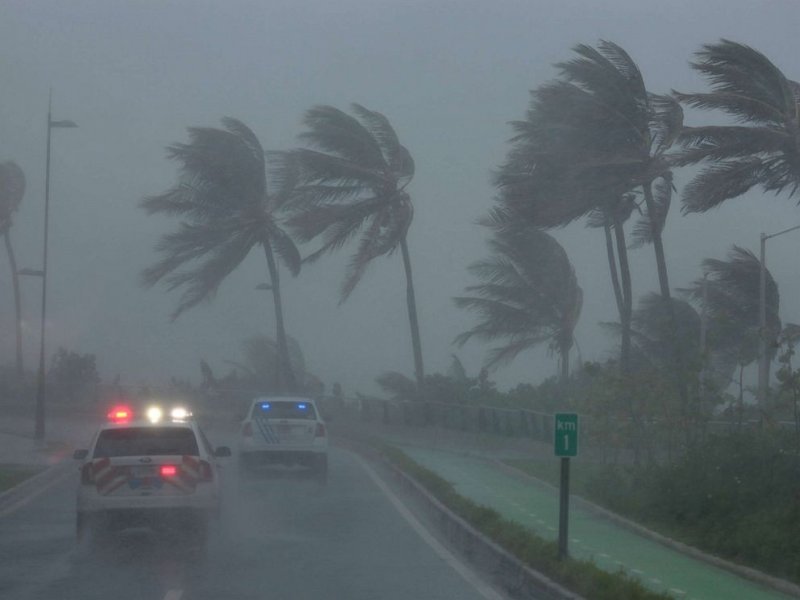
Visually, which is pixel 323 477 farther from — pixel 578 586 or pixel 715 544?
pixel 578 586

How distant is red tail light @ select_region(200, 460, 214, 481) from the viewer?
15.6m

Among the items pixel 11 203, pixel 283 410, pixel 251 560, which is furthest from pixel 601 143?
pixel 11 203

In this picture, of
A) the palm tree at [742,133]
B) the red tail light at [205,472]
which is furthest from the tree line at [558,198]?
the red tail light at [205,472]

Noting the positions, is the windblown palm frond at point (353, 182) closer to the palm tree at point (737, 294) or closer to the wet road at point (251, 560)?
the palm tree at point (737, 294)

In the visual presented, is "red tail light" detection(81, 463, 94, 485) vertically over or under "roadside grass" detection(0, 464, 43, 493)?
over

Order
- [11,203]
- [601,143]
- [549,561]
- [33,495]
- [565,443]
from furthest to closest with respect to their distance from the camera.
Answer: [11,203], [601,143], [33,495], [565,443], [549,561]

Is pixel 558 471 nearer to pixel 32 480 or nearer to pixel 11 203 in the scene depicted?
pixel 32 480

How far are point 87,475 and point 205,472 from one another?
4.82 feet

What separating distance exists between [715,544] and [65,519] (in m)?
9.22

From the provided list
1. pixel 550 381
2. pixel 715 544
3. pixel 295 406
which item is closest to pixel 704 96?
pixel 295 406

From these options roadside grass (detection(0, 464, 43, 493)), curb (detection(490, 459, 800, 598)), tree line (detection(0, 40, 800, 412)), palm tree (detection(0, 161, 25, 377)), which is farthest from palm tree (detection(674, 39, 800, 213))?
palm tree (detection(0, 161, 25, 377))

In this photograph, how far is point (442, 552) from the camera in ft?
48.4

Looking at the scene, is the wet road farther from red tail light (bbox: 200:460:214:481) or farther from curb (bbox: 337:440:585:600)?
red tail light (bbox: 200:460:214:481)

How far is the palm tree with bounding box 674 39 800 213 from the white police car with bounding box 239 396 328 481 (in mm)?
9193
